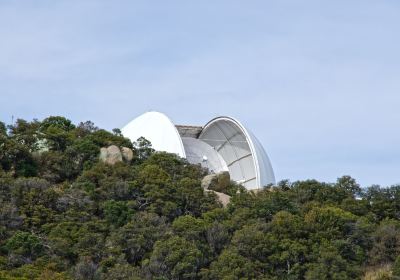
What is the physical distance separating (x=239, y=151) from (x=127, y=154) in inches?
294

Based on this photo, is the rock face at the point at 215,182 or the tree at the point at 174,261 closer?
the tree at the point at 174,261

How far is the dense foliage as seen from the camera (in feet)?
123

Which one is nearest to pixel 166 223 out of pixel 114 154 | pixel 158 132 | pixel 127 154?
pixel 114 154

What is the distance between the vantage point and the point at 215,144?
5281cm

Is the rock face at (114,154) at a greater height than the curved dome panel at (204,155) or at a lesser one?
lesser

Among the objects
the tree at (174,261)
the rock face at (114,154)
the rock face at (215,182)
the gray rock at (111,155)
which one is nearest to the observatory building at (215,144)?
the rock face at (215,182)

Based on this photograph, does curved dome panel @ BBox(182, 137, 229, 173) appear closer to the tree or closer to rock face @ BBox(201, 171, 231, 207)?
rock face @ BBox(201, 171, 231, 207)

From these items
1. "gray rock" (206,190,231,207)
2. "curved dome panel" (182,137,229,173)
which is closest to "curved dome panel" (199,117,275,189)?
"curved dome panel" (182,137,229,173)

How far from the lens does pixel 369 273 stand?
38156mm

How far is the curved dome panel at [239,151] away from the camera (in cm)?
5100

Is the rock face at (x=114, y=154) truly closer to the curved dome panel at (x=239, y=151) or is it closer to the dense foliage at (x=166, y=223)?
the dense foliage at (x=166, y=223)

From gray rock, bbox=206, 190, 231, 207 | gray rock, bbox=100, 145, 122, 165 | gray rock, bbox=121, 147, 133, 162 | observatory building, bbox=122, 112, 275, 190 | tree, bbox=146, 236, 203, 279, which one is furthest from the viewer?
observatory building, bbox=122, 112, 275, 190

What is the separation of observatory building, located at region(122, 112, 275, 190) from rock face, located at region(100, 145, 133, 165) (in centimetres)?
324

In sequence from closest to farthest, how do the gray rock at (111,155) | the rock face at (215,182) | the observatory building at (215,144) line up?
the gray rock at (111,155)
the rock face at (215,182)
the observatory building at (215,144)
